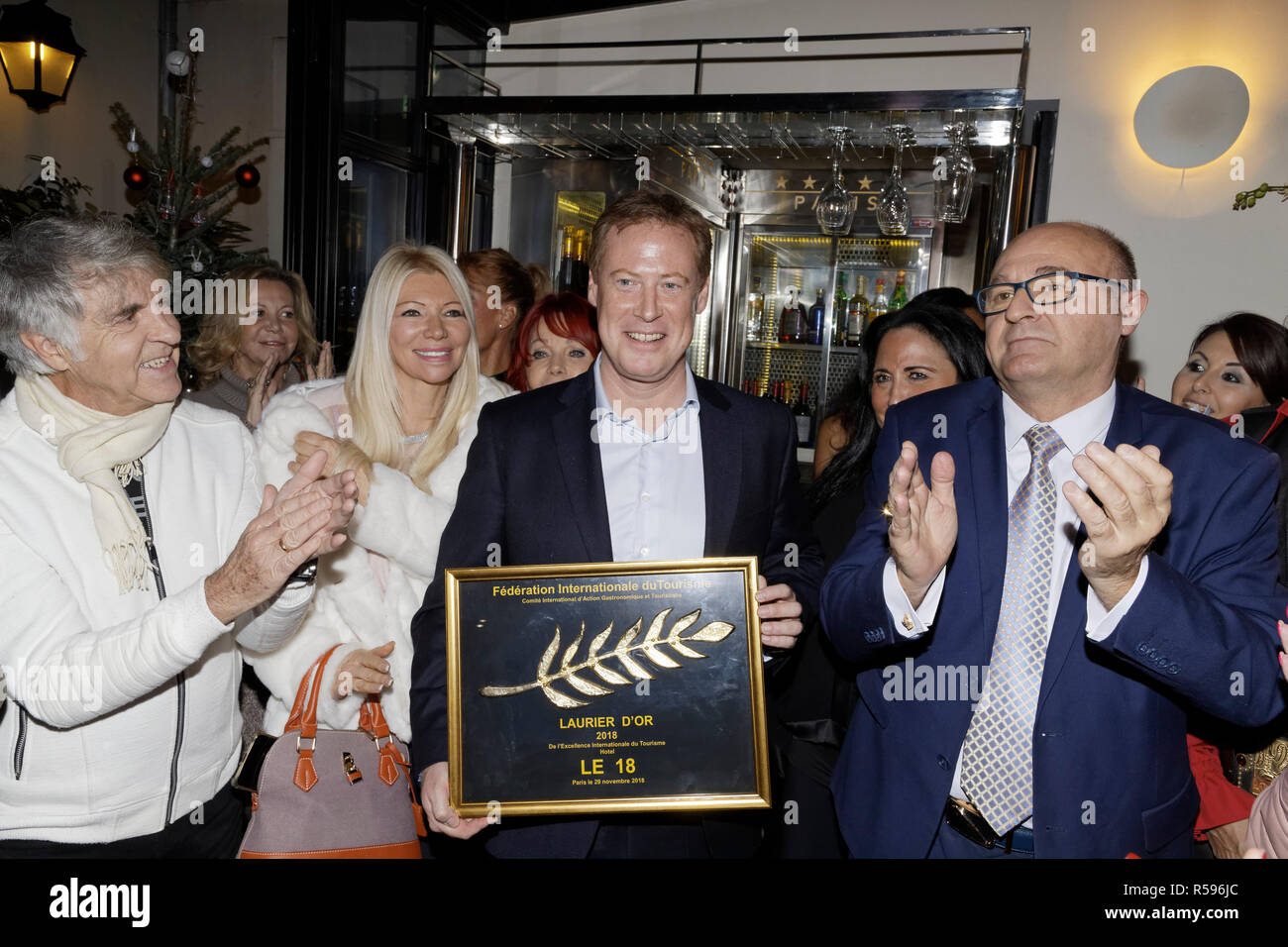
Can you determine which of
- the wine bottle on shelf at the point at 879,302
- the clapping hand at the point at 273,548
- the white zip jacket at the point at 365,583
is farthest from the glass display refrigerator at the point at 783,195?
the clapping hand at the point at 273,548

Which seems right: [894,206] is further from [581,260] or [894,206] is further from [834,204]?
[581,260]

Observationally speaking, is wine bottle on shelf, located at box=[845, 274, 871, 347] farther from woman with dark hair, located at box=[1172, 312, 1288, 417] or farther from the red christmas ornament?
the red christmas ornament

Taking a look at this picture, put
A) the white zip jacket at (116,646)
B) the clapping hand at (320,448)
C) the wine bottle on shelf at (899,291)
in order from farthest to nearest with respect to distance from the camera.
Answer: the wine bottle on shelf at (899,291) < the clapping hand at (320,448) < the white zip jacket at (116,646)

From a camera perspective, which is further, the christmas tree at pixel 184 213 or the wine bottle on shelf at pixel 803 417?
the wine bottle on shelf at pixel 803 417

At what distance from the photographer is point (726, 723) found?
5.79 feet

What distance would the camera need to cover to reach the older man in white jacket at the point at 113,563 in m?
1.71

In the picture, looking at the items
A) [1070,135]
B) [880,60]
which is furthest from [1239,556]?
[880,60]

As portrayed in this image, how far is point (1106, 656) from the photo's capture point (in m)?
1.76

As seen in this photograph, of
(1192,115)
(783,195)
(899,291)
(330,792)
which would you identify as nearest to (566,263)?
(783,195)

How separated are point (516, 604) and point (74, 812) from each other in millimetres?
958

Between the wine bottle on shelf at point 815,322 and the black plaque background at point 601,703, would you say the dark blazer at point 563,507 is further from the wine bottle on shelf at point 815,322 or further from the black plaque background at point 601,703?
the wine bottle on shelf at point 815,322

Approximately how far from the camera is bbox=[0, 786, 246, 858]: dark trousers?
1788 millimetres

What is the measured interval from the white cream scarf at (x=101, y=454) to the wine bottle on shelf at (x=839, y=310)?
19.4 ft

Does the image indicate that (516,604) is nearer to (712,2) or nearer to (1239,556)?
(1239,556)
